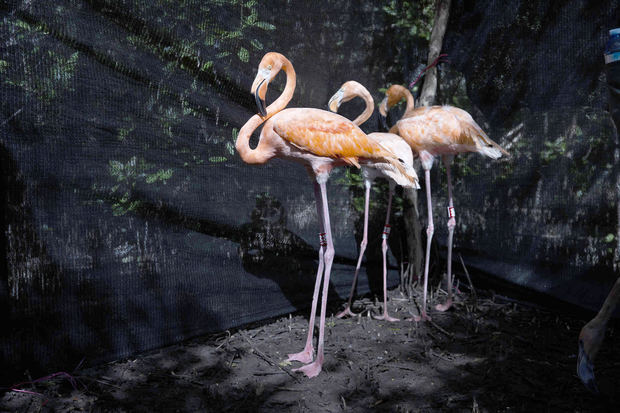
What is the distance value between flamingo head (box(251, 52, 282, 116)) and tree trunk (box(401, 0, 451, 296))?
5.73 feet

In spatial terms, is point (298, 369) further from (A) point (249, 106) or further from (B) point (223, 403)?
(A) point (249, 106)

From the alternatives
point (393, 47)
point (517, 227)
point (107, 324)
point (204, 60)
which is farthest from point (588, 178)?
point (107, 324)

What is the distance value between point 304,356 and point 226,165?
3.84 feet

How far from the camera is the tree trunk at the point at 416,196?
3721mm

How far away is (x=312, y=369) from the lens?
2.36 m

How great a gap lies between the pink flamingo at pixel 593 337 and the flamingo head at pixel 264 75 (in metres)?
1.70

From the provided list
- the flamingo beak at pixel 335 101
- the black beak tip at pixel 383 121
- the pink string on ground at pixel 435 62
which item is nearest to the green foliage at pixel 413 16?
the pink string on ground at pixel 435 62

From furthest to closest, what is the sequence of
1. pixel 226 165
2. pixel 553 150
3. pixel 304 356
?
pixel 553 150
pixel 226 165
pixel 304 356

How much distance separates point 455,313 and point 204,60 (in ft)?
7.93

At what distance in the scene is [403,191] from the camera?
3.85 metres

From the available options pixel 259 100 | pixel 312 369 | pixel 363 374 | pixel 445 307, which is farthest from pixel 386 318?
pixel 259 100

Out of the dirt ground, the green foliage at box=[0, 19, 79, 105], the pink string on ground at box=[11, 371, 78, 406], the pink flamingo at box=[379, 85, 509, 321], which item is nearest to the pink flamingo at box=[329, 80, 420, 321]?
the pink flamingo at box=[379, 85, 509, 321]

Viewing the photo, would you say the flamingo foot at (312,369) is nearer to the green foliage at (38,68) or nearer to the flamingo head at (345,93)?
the flamingo head at (345,93)

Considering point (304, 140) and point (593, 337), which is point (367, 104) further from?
point (593, 337)
